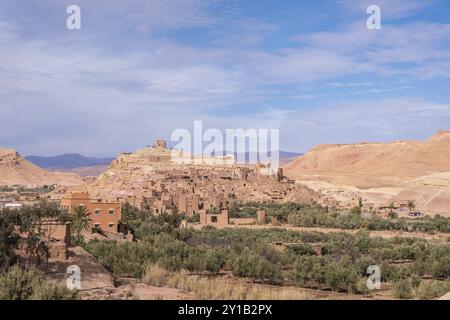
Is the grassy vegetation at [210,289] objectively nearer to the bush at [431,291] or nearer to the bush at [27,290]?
the bush at [431,291]

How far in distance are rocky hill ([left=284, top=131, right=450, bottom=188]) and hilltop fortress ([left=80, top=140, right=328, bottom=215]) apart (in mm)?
29995

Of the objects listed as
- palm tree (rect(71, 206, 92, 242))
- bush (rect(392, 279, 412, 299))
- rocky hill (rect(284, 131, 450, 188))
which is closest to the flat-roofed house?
palm tree (rect(71, 206, 92, 242))

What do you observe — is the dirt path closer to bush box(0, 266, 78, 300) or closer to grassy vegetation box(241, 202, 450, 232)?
bush box(0, 266, 78, 300)

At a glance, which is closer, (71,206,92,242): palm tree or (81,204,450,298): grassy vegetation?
(81,204,450,298): grassy vegetation

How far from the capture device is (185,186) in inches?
2721

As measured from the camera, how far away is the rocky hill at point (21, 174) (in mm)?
114812

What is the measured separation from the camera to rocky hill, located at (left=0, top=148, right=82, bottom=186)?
114812 millimetres

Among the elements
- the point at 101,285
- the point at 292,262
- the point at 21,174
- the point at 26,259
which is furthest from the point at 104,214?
the point at 21,174

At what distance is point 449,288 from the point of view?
17.8 metres

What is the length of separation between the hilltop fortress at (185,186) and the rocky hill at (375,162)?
29995 mm
